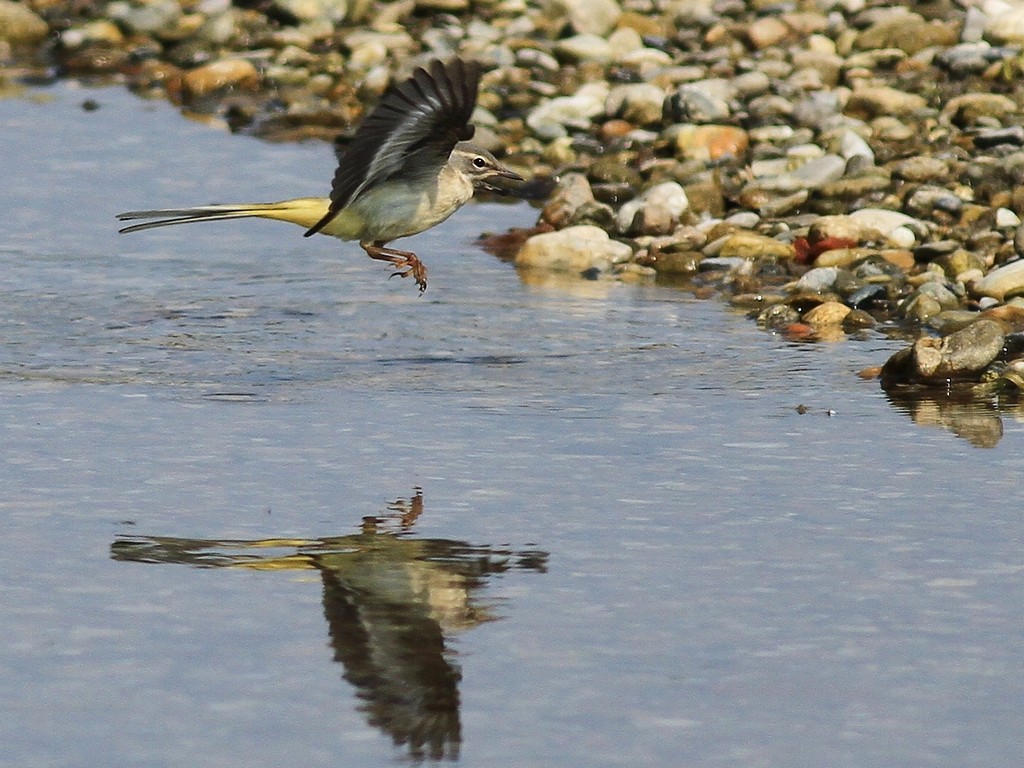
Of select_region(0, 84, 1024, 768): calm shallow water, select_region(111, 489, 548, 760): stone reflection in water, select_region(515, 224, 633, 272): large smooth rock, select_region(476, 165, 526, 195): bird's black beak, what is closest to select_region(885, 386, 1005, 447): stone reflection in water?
select_region(0, 84, 1024, 768): calm shallow water

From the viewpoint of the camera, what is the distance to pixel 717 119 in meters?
17.2

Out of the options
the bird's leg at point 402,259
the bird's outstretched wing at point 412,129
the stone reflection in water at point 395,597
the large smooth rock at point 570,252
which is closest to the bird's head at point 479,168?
the bird's outstretched wing at point 412,129

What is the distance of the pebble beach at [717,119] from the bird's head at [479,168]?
2.39m

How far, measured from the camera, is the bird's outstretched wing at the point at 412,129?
8625 millimetres

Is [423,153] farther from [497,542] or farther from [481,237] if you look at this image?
[481,237]

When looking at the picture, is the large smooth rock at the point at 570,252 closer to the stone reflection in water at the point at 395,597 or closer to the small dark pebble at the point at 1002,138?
the small dark pebble at the point at 1002,138

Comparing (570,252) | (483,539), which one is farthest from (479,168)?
(570,252)

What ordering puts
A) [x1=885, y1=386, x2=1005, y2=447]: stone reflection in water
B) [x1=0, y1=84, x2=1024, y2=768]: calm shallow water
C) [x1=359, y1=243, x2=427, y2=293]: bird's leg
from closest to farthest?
1. [x1=0, y1=84, x2=1024, y2=768]: calm shallow water
2. [x1=885, y1=386, x2=1005, y2=447]: stone reflection in water
3. [x1=359, y1=243, x2=427, y2=293]: bird's leg

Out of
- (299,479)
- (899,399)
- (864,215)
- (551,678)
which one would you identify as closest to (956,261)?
(864,215)

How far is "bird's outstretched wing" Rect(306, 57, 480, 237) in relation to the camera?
862 cm

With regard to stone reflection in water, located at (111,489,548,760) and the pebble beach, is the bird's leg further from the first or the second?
the pebble beach

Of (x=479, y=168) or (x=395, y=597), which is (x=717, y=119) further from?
(x=395, y=597)

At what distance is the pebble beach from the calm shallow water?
92cm

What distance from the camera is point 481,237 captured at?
608 inches
